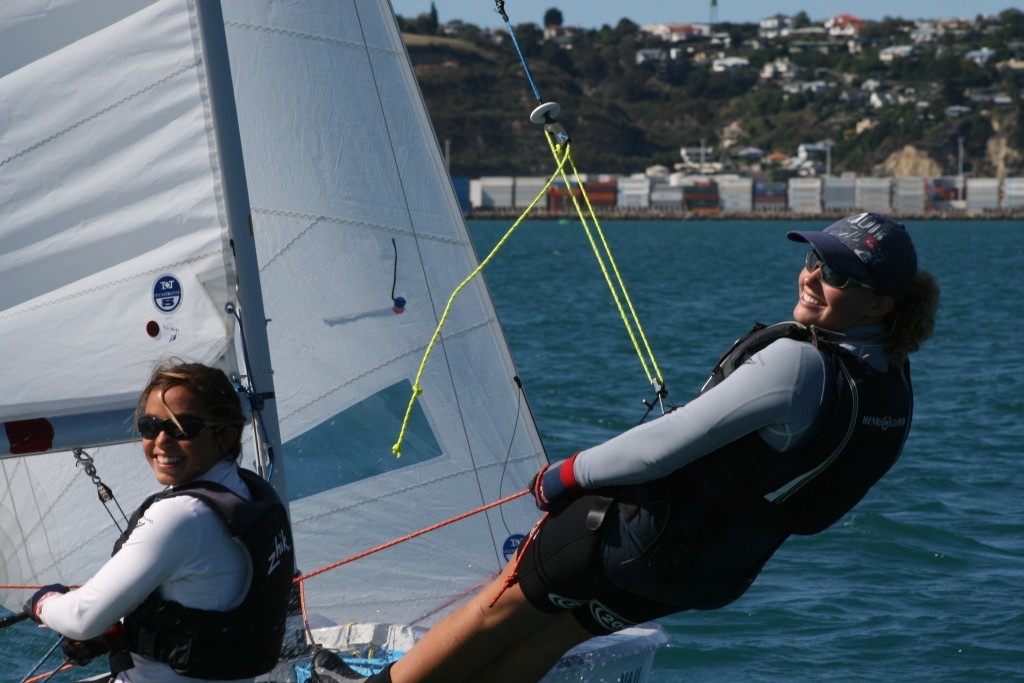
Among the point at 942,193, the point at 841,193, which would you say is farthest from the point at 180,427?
the point at 942,193

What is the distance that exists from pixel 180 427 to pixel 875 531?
6.83 m

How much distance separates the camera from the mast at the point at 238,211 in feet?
12.2

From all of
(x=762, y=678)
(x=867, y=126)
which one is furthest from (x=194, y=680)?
(x=867, y=126)

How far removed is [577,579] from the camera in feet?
8.87

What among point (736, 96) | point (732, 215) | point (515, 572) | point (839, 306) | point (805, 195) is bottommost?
point (732, 215)

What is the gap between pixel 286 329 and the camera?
4.63 meters

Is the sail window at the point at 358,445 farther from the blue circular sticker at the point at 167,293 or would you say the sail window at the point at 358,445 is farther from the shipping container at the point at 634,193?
the shipping container at the point at 634,193

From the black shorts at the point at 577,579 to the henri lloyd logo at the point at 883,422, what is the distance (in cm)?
47

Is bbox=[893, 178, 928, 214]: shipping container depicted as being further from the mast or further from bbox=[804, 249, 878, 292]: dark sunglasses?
bbox=[804, 249, 878, 292]: dark sunglasses

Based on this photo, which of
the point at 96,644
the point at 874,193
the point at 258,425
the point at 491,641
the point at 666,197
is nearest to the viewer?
the point at 96,644

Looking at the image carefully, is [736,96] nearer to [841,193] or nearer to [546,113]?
[841,193]

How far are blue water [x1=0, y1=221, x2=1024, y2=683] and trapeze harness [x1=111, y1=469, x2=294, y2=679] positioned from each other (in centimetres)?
340

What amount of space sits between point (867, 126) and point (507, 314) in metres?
122

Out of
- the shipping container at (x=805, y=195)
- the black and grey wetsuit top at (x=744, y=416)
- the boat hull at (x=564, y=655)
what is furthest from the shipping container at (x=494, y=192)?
the black and grey wetsuit top at (x=744, y=416)
